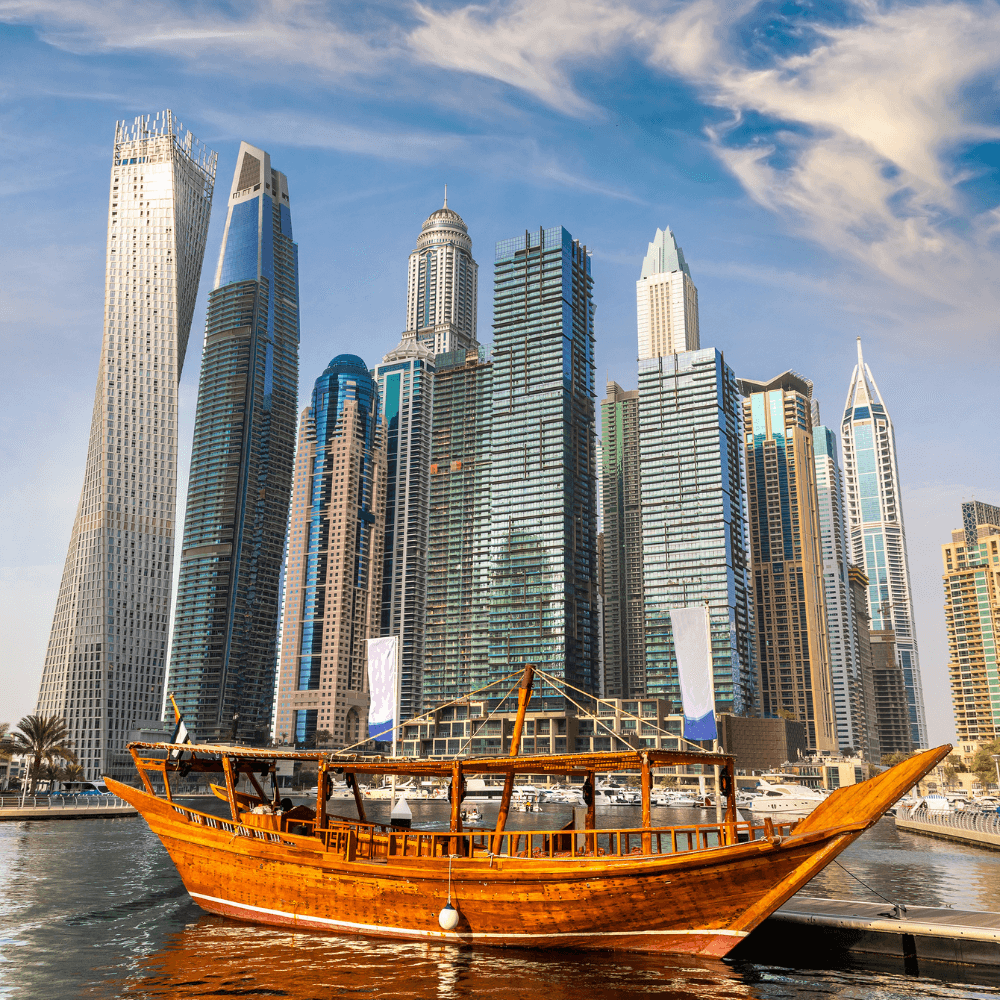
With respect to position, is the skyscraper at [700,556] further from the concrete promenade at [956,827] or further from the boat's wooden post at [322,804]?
the boat's wooden post at [322,804]

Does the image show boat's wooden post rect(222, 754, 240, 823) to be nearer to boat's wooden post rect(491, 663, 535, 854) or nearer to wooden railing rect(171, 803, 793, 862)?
wooden railing rect(171, 803, 793, 862)

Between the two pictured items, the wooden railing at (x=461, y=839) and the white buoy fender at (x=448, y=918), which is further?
the wooden railing at (x=461, y=839)

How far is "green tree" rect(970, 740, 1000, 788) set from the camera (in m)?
128

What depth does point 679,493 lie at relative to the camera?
19625 cm

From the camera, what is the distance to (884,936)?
993 inches

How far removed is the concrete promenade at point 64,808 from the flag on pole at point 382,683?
41380mm

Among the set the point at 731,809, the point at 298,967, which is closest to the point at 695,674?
the point at 731,809

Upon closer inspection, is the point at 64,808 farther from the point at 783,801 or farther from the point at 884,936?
the point at 783,801

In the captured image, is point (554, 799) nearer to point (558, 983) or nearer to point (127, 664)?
point (127, 664)

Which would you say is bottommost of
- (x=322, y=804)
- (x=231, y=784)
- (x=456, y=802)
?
(x=322, y=804)

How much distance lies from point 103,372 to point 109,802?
80.3 meters

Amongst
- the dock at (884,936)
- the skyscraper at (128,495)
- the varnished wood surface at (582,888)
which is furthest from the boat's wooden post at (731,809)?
the skyscraper at (128,495)

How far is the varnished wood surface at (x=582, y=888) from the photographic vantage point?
76.3 ft

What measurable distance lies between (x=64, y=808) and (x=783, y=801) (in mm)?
81202
